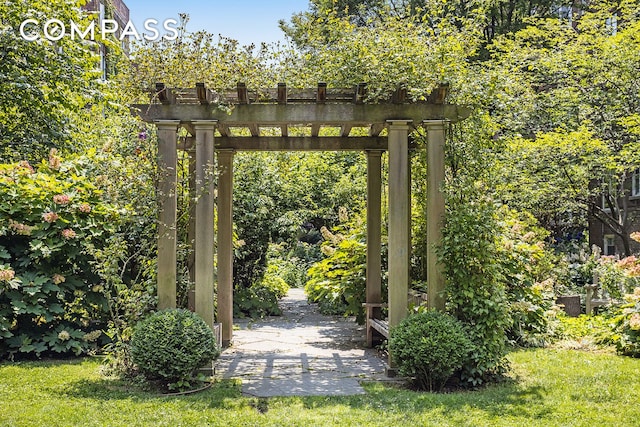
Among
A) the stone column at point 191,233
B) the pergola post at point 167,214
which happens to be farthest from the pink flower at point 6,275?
the stone column at point 191,233

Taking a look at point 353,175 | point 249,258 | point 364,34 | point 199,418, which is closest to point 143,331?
point 199,418

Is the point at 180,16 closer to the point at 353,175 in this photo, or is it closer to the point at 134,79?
the point at 134,79

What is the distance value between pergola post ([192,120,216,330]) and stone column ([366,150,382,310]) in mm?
2920

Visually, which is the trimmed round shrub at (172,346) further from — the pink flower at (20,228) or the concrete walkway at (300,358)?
the pink flower at (20,228)

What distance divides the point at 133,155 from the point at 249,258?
5850 millimetres

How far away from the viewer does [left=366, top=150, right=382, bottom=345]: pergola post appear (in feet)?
28.9

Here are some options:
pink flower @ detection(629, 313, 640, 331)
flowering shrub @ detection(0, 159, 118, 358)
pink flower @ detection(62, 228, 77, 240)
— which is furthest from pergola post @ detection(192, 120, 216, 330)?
pink flower @ detection(629, 313, 640, 331)

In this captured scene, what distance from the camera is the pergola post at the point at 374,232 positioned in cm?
880

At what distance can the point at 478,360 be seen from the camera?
5.98 m

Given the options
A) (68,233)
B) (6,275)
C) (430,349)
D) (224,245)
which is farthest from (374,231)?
(6,275)

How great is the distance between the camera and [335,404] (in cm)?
532

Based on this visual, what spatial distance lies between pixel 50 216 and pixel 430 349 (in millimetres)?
4722

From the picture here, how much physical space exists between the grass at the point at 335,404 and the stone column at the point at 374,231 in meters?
2.70

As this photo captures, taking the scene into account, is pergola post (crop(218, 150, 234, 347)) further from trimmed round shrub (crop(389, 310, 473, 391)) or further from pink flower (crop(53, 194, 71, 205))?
trimmed round shrub (crop(389, 310, 473, 391))
